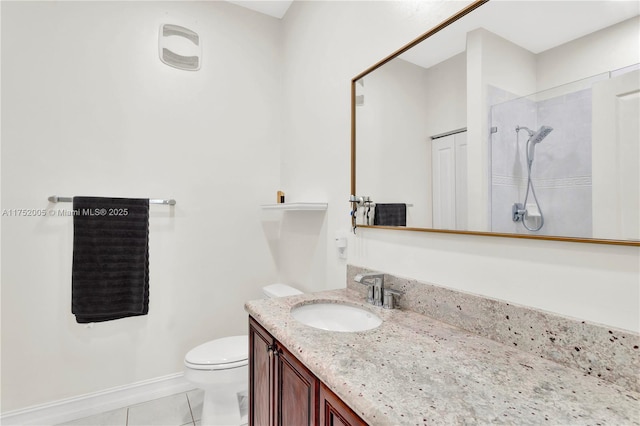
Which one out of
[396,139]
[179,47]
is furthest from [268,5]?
[396,139]

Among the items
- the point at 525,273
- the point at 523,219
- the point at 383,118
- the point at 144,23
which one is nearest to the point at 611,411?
the point at 525,273

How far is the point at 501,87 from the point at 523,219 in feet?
1.32

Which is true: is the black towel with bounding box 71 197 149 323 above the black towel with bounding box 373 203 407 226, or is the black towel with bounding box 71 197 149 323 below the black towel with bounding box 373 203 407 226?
below

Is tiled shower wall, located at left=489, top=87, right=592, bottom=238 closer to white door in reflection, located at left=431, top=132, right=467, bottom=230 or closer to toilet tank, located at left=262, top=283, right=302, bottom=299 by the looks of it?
white door in reflection, located at left=431, top=132, right=467, bottom=230

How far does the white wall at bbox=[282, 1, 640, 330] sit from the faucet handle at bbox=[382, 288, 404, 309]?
0.31ft

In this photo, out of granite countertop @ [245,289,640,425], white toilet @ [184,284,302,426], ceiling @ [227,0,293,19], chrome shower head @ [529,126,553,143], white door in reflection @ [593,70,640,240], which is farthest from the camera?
ceiling @ [227,0,293,19]

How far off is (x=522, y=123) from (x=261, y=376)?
1240 mm

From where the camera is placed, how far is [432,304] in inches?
43.8

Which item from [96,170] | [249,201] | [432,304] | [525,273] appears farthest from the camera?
[249,201]

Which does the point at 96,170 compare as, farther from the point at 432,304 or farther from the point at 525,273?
the point at 525,273

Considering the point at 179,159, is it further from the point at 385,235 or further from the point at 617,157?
the point at 617,157

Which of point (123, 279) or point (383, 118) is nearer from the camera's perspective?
point (383, 118)

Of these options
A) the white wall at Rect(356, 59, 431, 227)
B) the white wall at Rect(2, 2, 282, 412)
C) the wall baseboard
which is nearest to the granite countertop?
the white wall at Rect(356, 59, 431, 227)

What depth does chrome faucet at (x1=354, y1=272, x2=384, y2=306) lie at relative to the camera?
1267mm
